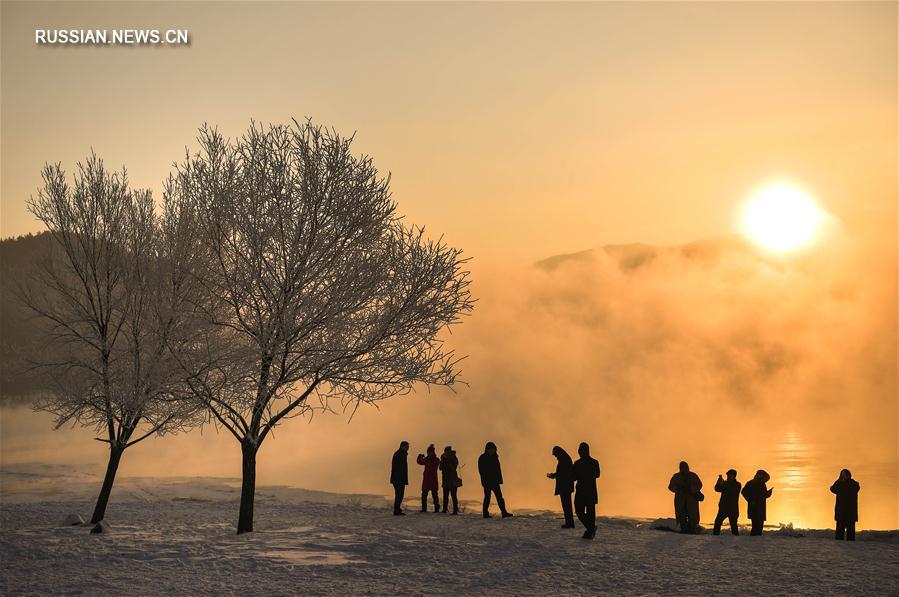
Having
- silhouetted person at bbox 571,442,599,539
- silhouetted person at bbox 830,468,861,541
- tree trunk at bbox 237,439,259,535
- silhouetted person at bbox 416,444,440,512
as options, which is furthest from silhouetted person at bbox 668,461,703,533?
tree trunk at bbox 237,439,259,535

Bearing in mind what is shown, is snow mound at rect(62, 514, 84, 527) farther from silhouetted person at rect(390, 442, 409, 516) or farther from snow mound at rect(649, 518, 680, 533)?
snow mound at rect(649, 518, 680, 533)

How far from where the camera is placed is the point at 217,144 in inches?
818

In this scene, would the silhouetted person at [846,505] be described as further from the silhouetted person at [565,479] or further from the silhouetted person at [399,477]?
the silhouetted person at [399,477]

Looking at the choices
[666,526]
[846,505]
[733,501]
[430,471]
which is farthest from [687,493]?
[430,471]

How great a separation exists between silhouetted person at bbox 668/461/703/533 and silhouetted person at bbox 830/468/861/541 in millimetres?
3101

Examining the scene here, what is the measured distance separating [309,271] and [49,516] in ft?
38.6

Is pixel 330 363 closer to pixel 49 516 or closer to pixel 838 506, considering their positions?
pixel 49 516

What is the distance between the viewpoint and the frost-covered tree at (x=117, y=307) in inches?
836

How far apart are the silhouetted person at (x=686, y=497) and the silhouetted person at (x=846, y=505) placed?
122 inches

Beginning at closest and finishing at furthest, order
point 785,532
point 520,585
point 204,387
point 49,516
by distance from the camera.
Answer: point 520,585 → point 204,387 → point 785,532 → point 49,516

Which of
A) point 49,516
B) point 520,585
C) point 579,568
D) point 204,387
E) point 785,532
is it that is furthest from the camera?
point 49,516

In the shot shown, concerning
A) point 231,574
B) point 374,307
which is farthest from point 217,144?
point 231,574

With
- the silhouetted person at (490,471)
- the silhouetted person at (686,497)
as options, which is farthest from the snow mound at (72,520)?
the silhouetted person at (686,497)

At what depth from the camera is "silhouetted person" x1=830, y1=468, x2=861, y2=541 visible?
65.3 ft
